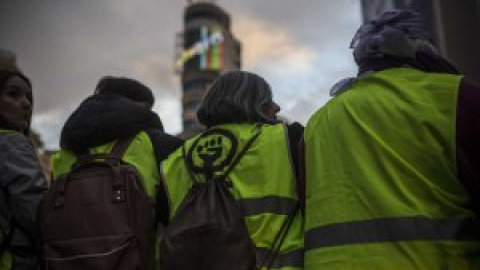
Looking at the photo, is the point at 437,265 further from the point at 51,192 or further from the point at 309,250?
the point at 51,192

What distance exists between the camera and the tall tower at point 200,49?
80750 mm

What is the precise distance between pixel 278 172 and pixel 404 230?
2.39 ft

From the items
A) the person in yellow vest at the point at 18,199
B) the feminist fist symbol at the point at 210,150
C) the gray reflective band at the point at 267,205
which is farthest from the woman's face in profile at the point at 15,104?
the gray reflective band at the point at 267,205

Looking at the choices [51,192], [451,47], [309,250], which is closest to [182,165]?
[51,192]

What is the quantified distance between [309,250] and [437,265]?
1.53 ft

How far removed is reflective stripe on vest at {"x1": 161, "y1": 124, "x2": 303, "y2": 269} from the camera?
7.86ft

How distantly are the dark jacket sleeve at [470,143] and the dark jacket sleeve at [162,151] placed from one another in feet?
4.66

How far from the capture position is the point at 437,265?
1.84 metres

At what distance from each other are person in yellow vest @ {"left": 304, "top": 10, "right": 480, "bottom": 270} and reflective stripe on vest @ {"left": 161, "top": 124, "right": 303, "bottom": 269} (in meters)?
0.21

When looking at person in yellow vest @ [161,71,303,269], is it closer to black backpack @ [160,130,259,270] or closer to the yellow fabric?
black backpack @ [160,130,259,270]

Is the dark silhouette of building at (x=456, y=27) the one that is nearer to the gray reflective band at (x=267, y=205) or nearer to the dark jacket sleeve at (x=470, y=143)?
the gray reflective band at (x=267, y=205)

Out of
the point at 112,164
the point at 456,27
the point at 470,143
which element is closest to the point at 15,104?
the point at 112,164

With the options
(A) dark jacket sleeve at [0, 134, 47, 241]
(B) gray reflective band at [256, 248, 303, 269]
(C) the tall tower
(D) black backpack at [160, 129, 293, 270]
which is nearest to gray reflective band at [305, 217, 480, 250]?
(B) gray reflective band at [256, 248, 303, 269]

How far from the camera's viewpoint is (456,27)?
7.75 m
